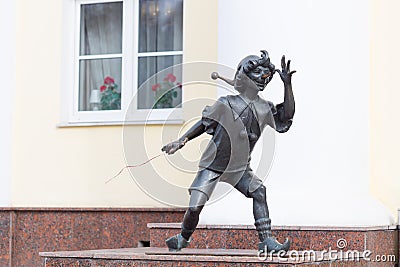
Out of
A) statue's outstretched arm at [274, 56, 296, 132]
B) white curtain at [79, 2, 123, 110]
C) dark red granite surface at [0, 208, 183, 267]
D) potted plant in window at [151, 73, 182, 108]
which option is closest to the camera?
statue's outstretched arm at [274, 56, 296, 132]

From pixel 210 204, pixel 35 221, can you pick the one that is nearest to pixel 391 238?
pixel 210 204

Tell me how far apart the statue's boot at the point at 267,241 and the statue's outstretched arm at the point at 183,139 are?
719 millimetres

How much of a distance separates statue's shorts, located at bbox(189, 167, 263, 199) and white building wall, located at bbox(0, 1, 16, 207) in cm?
441

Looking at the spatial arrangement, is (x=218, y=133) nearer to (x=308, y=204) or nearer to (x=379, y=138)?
(x=308, y=204)

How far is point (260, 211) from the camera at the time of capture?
20.3 ft

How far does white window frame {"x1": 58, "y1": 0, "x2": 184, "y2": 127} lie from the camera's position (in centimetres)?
998

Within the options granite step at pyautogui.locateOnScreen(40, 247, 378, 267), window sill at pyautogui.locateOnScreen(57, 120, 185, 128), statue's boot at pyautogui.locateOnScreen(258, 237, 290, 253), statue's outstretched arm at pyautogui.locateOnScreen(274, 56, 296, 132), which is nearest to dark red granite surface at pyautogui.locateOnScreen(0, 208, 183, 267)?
window sill at pyautogui.locateOnScreen(57, 120, 185, 128)

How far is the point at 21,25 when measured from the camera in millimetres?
10273

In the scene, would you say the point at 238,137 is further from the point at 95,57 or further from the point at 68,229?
the point at 95,57

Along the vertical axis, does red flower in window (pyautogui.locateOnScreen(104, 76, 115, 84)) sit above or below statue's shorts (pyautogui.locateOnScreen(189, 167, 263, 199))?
above

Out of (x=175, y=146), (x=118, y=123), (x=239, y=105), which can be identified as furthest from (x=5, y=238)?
(x=239, y=105)

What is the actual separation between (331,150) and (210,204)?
43.3 inches

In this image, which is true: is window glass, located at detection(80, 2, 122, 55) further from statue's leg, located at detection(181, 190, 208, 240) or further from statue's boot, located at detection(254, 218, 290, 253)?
statue's boot, located at detection(254, 218, 290, 253)

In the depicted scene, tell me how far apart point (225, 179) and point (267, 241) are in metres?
0.53
